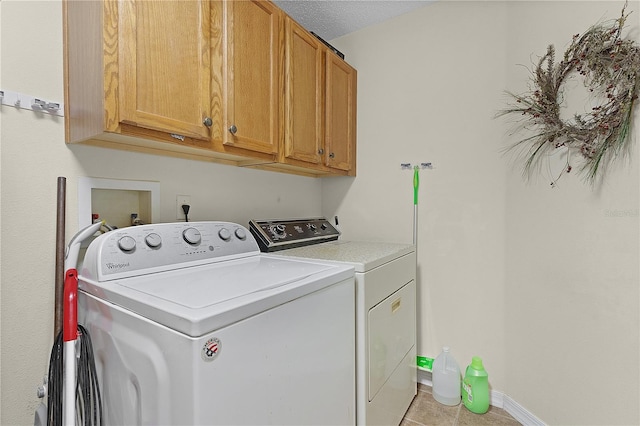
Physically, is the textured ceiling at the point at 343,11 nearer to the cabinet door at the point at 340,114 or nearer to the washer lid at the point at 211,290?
the cabinet door at the point at 340,114

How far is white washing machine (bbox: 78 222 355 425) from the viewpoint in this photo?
2.24ft

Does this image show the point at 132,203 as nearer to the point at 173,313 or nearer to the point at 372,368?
the point at 173,313

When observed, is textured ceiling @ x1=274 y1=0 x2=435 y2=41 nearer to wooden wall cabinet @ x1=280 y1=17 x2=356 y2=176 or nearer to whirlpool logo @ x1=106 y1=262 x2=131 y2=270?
wooden wall cabinet @ x1=280 y1=17 x2=356 y2=176

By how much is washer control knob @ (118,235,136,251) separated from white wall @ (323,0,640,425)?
5.47 ft

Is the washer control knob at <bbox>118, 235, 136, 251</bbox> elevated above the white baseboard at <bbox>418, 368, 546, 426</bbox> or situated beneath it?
elevated above

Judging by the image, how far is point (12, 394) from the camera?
106cm

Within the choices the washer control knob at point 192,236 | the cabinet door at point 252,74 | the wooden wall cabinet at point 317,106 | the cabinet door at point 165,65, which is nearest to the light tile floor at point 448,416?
the washer control knob at point 192,236

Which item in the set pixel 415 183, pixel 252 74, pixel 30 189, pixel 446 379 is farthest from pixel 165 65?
pixel 446 379

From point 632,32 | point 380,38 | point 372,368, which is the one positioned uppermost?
point 380,38

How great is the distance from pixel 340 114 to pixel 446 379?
1.89 metres

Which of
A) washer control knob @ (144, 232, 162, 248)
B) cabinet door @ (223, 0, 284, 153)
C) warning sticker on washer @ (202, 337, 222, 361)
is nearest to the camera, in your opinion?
warning sticker on washer @ (202, 337, 222, 361)

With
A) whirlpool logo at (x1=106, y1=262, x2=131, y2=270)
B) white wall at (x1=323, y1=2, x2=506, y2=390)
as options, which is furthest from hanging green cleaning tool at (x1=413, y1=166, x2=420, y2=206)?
whirlpool logo at (x1=106, y1=262, x2=131, y2=270)

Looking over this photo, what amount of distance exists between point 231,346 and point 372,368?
84 centimetres

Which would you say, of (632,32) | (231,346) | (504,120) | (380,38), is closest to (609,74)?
(632,32)
